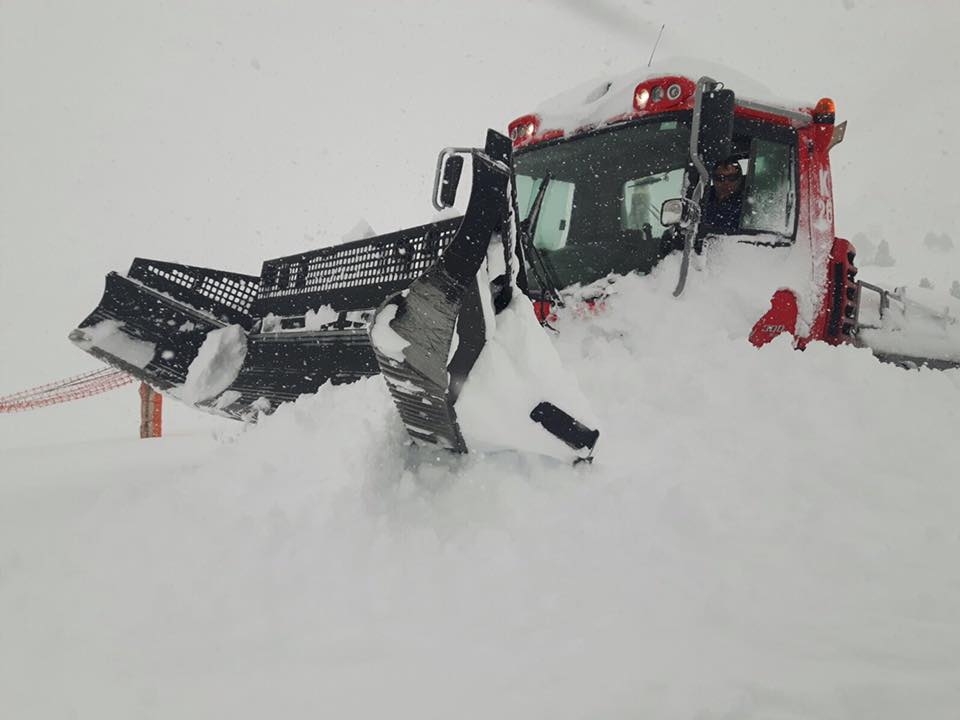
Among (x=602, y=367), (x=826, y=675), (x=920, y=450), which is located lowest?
(x=826, y=675)

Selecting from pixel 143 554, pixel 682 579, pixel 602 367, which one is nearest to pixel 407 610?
pixel 682 579

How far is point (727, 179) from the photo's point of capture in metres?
4.18

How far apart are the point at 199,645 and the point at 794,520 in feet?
7.06

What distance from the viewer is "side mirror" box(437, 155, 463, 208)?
3.75 meters

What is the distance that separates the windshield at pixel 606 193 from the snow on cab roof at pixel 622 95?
0.16m

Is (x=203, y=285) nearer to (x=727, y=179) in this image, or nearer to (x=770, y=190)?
(x=727, y=179)

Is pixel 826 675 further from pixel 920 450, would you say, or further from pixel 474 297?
pixel 920 450

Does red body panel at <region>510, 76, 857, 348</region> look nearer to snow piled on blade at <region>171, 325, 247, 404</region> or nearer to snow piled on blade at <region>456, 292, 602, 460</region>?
snow piled on blade at <region>456, 292, 602, 460</region>

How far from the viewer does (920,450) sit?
10.5 feet

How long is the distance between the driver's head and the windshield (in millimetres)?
393

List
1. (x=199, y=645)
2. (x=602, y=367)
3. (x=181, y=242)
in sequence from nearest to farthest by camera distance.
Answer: (x=199, y=645)
(x=602, y=367)
(x=181, y=242)

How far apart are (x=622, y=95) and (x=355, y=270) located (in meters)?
2.31

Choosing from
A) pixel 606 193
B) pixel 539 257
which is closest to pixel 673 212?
pixel 606 193

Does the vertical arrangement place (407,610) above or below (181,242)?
below
